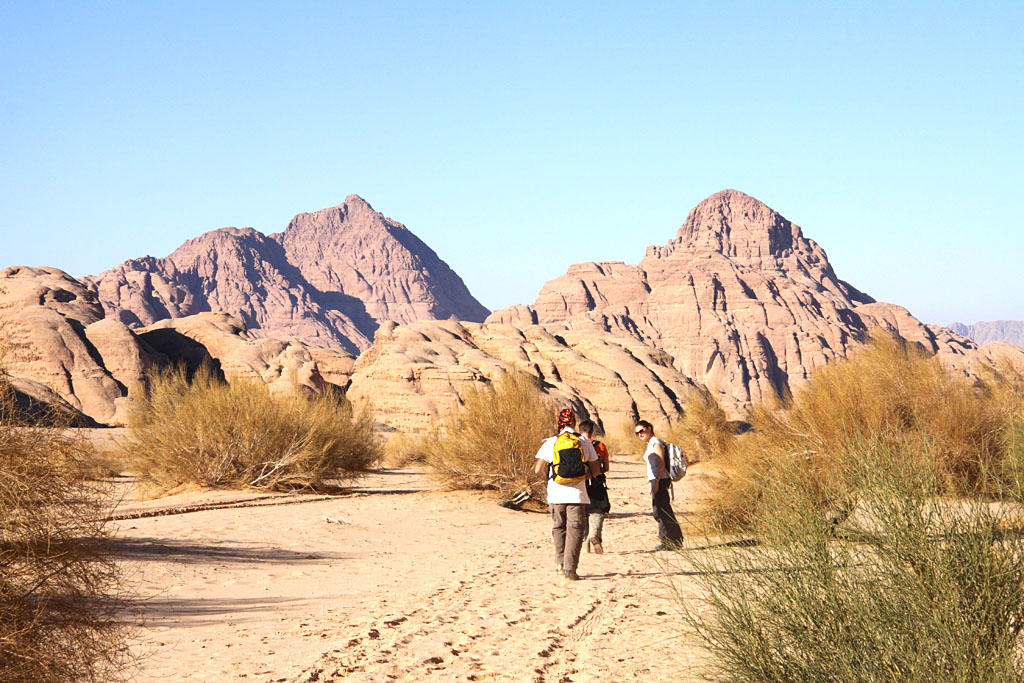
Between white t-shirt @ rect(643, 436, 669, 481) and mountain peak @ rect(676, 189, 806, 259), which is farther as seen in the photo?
mountain peak @ rect(676, 189, 806, 259)

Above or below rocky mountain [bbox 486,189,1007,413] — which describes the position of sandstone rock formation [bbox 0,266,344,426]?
below

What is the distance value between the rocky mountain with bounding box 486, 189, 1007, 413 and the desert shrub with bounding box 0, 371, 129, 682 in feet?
371

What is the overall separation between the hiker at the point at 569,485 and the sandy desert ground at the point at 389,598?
0.39 meters

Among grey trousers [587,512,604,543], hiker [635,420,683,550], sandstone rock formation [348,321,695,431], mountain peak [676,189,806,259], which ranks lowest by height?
grey trousers [587,512,604,543]

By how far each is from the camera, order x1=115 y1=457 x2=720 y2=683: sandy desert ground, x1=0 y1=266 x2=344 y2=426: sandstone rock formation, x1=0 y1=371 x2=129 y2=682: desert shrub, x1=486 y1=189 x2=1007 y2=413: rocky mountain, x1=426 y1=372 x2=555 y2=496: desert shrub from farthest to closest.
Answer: x1=486 y1=189 x2=1007 y2=413: rocky mountain
x1=0 y1=266 x2=344 y2=426: sandstone rock formation
x1=426 y1=372 x2=555 y2=496: desert shrub
x1=115 y1=457 x2=720 y2=683: sandy desert ground
x1=0 y1=371 x2=129 y2=682: desert shrub

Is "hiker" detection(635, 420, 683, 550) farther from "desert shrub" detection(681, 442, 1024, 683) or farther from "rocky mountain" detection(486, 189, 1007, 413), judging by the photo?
"rocky mountain" detection(486, 189, 1007, 413)

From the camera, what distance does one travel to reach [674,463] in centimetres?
1059

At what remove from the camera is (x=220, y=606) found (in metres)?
8.03

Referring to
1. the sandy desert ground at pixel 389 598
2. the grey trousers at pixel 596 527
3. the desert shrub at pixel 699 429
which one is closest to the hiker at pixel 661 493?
the sandy desert ground at pixel 389 598

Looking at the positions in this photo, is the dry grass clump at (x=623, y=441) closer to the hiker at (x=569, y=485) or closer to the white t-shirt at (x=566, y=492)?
the hiker at (x=569, y=485)

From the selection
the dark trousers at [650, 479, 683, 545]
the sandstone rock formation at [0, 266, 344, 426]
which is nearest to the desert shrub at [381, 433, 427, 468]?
the sandstone rock formation at [0, 266, 344, 426]

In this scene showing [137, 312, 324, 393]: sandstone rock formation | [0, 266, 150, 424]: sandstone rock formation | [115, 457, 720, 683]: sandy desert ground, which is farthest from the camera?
[137, 312, 324, 393]: sandstone rock formation

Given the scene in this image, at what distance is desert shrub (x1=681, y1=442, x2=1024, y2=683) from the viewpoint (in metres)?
3.38

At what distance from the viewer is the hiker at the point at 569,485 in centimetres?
901
